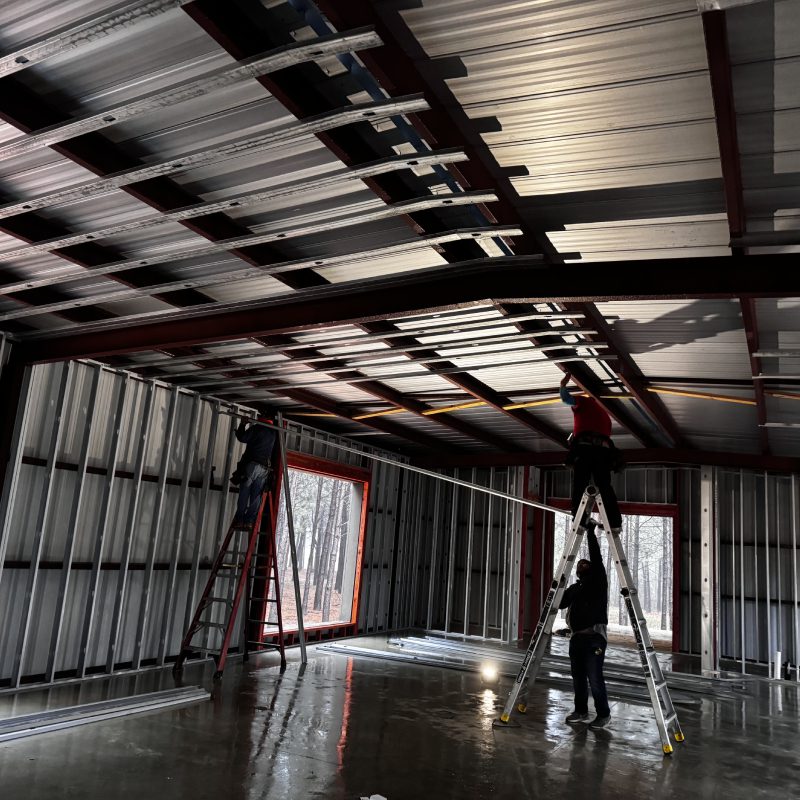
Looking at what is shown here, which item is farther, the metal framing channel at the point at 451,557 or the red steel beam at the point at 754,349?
the metal framing channel at the point at 451,557

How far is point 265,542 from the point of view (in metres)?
13.3

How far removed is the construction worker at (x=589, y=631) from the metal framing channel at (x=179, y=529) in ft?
20.4

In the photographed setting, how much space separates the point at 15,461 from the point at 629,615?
25.8 feet

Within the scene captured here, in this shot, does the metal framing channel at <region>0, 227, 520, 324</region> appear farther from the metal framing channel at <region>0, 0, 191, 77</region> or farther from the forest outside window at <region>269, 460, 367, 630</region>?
the forest outside window at <region>269, 460, 367, 630</region>

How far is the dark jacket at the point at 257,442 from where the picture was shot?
1162 cm

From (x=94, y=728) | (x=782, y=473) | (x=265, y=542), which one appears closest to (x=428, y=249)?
(x=94, y=728)

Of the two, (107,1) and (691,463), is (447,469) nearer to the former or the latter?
(691,463)

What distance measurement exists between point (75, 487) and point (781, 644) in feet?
49.0

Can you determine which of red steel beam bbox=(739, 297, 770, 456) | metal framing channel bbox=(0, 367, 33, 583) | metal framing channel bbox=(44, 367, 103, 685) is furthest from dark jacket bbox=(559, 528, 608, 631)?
metal framing channel bbox=(0, 367, 33, 583)

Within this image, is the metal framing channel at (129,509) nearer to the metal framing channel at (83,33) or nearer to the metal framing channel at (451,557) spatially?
the metal framing channel at (83,33)

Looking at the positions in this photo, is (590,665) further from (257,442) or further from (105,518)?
(105,518)

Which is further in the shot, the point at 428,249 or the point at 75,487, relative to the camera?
the point at 75,487

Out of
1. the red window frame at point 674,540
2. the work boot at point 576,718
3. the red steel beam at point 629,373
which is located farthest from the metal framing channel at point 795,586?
the work boot at point 576,718

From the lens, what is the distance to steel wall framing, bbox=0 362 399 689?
30.3 ft
